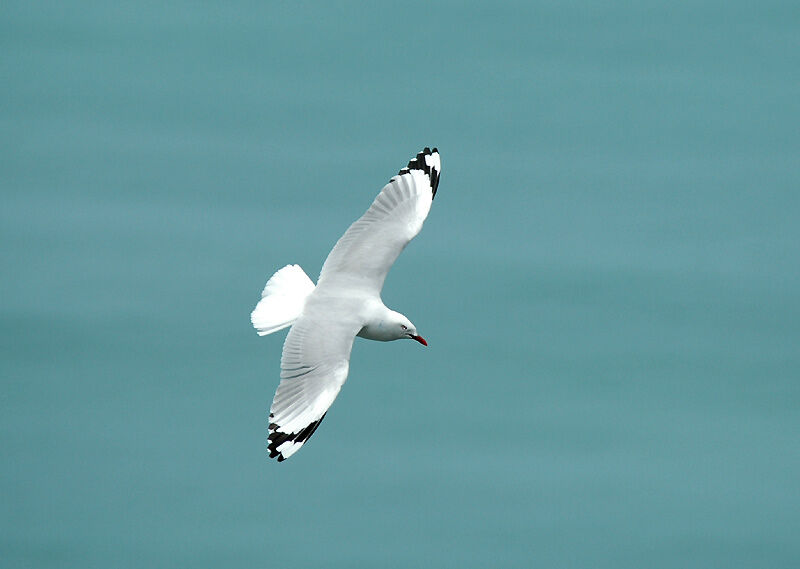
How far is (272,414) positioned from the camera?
31.3 ft

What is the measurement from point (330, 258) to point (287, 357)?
3.74 ft

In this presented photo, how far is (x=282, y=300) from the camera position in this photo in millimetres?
10500

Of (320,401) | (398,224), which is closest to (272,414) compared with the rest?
(320,401)

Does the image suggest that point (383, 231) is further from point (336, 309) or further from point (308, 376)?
point (308, 376)

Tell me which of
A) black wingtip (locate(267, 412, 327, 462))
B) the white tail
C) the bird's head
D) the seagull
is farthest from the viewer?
the bird's head

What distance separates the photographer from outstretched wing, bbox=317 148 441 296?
10.6 metres

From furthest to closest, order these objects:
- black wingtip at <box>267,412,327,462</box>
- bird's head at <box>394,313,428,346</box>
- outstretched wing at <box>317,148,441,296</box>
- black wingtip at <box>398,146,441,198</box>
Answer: black wingtip at <box>398,146,441,198</box> → outstretched wing at <box>317,148,441,296</box> → bird's head at <box>394,313,428,346</box> → black wingtip at <box>267,412,327,462</box>

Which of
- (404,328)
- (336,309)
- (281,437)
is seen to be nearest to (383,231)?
(404,328)

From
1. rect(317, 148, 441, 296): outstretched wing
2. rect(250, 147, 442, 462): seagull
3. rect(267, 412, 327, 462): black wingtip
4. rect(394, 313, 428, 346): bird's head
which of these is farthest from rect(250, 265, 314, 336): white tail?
rect(267, 412, 327, 462): black wingtip

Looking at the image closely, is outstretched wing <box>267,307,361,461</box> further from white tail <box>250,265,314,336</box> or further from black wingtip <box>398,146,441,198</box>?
black wingtip <box>398,146,441,198</box>

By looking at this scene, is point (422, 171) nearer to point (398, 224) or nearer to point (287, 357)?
point (398, 224)

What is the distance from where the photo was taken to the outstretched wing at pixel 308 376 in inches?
372

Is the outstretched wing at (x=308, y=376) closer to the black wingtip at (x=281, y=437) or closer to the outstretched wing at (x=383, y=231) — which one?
the black wingtip at (x=281, y=437)

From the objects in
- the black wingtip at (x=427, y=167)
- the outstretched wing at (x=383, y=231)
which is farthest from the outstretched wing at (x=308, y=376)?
the black wingtip at (x=427, y=167)
